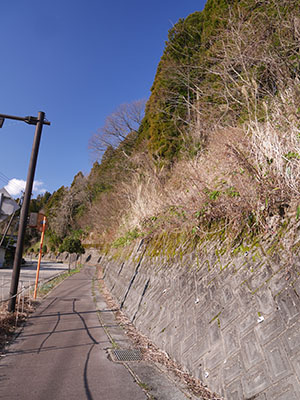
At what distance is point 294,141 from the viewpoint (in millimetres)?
3359

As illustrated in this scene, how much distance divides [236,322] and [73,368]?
2.23 metres

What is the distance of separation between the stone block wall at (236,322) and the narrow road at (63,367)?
838 millimetres

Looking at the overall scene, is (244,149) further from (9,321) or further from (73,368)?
(9,321)

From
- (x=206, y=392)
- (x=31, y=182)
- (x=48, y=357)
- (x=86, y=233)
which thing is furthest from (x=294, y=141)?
(x=86, y=233)

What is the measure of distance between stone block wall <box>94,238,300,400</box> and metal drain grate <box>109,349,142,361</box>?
1.25 ft

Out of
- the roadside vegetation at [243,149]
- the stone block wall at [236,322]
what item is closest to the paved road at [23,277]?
the roadside vegetation at [243,149]

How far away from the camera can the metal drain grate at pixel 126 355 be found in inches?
147

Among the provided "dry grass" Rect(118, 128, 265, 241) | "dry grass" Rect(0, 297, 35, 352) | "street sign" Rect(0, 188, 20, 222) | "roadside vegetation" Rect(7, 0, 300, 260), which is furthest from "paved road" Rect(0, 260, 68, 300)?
"dry grass" Rect(118, 128, 265, 241)

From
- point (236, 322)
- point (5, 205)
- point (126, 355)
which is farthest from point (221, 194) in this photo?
point (5, 205)

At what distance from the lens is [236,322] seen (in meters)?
2.64

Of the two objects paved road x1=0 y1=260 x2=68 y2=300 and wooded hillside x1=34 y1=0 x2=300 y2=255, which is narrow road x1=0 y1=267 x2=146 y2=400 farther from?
paved road x1=0 y1=260 x2=68 y2=300

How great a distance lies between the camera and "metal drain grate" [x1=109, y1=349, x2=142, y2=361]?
147 inches

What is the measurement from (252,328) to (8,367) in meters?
3.15

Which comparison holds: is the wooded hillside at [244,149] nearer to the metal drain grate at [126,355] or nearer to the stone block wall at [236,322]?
the stone block wall at [236,322]
